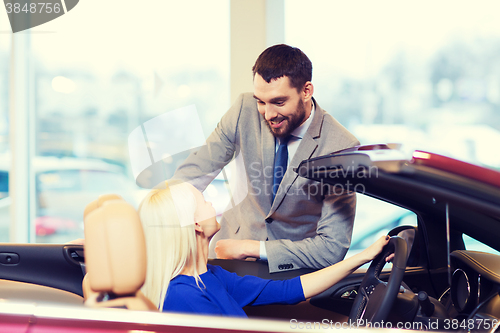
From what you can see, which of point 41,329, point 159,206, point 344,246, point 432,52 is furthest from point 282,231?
point 432,52

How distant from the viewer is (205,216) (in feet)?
3.77

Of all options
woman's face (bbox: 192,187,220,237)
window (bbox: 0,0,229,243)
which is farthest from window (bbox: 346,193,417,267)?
woman's face (bbox: 192,187,220,237)

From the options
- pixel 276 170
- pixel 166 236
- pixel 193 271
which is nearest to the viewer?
pixel 166 236

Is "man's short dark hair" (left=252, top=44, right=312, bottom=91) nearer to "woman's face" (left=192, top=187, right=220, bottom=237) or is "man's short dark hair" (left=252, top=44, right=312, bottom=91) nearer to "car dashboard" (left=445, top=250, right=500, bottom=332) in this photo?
"woman's face" (left=192, top=187, right=220, bottom=237)

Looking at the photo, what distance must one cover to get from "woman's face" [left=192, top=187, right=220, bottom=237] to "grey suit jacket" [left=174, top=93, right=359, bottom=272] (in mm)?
400

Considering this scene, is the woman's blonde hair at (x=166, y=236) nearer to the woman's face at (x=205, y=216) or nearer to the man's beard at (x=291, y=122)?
the woman's face at (x=205, y=216)

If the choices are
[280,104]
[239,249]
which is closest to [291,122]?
[280,104]

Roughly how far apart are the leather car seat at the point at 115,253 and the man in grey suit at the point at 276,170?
2.64ft

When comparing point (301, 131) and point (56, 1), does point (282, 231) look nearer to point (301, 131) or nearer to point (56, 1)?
point (301, 131)

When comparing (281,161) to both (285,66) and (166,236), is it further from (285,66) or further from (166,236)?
(166,236)

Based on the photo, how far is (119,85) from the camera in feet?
12.2

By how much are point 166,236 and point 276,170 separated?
2.55 ft

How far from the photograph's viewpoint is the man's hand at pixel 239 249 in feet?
5.06

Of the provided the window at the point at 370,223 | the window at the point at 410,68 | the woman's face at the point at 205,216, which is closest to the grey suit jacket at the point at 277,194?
the woman's face at the point at 205,216
